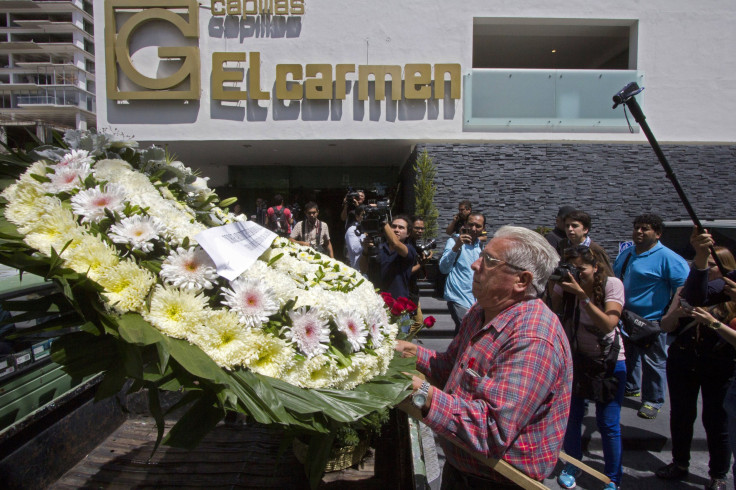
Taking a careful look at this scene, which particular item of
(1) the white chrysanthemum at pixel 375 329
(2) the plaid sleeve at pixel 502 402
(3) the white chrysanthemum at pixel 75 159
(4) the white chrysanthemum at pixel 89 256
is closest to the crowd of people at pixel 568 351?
(2) the plaid sleeve at pixel 502 402

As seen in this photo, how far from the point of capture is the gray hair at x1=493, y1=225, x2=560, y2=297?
6.02ft

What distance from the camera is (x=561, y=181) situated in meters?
11.1

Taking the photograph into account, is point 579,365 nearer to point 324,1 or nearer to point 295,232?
point 295,232

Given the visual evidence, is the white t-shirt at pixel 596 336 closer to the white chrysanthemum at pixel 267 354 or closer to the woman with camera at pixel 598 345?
the woman with camera at pixel 598 345

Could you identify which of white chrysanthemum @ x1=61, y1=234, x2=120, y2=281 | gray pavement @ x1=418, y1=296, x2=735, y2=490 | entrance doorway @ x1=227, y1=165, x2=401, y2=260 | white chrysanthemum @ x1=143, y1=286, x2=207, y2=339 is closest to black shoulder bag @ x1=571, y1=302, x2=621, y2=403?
gray pavement @ x1=418, y1=296, x2=735, y2=490

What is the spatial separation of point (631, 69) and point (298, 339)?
12452mm

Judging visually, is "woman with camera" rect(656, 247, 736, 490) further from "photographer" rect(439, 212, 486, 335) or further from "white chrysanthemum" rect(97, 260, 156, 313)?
"white chrysanthemum" rect(97, 260, 156, 313)

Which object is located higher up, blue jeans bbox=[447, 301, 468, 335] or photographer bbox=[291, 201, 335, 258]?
photographer bbox=[291, 201, 335, 258]

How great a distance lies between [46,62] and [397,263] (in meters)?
88.7

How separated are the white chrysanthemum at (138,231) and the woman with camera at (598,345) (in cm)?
276

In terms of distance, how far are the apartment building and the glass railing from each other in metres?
72.9

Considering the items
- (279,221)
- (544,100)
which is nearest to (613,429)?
(279,221)

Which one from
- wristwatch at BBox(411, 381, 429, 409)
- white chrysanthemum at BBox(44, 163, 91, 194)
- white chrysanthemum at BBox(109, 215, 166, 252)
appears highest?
white chrysanthemum at BBox(44, 163, 91, 194)

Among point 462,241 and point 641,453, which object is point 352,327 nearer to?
point 462,241
